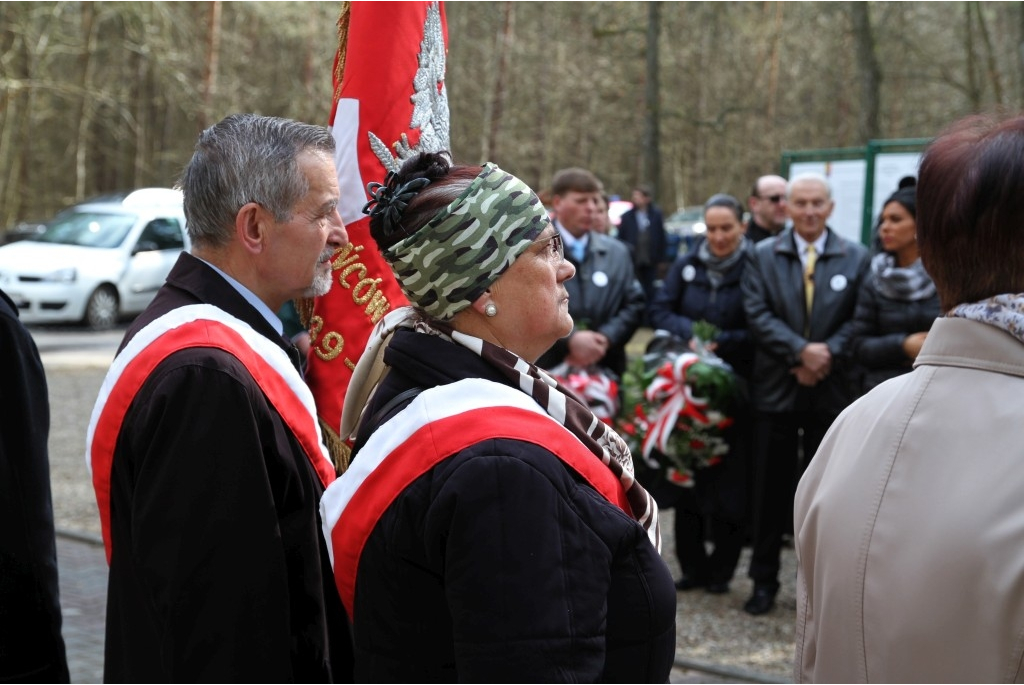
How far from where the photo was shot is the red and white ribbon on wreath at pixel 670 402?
6.00 metres

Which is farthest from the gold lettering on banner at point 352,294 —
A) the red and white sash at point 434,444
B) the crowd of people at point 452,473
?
the red and white sash at point 434,444

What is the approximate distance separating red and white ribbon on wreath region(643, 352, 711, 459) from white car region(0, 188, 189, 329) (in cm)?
1260

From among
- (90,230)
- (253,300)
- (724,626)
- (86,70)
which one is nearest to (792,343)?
(724,626)

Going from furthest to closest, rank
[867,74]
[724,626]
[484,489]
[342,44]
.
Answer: [867,74], [724,626], [342,44], [484,489]

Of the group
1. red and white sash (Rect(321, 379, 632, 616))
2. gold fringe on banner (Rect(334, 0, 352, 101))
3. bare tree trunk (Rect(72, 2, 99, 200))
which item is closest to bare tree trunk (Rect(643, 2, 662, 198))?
bare tree trunk (Rect(72, 2, 99, 200))

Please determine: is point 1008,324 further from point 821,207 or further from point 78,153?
point 78,153

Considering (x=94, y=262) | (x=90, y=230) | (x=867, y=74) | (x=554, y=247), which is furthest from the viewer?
(x=90, y=230)

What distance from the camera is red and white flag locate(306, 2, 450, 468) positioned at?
3184 millimetres

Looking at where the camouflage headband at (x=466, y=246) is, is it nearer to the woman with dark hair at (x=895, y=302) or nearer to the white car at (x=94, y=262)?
the woman with dark hair at (x=895, y=302)

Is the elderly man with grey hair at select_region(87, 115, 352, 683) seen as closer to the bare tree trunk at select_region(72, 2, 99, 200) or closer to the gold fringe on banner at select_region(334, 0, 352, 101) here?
the gold fringe on banner at select_region(334, 0, 352, 101)

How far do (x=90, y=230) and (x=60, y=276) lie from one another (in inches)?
51.9

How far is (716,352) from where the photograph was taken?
636 centimetres

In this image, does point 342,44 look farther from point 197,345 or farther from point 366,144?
point 197,345

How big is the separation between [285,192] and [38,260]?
16.2m
